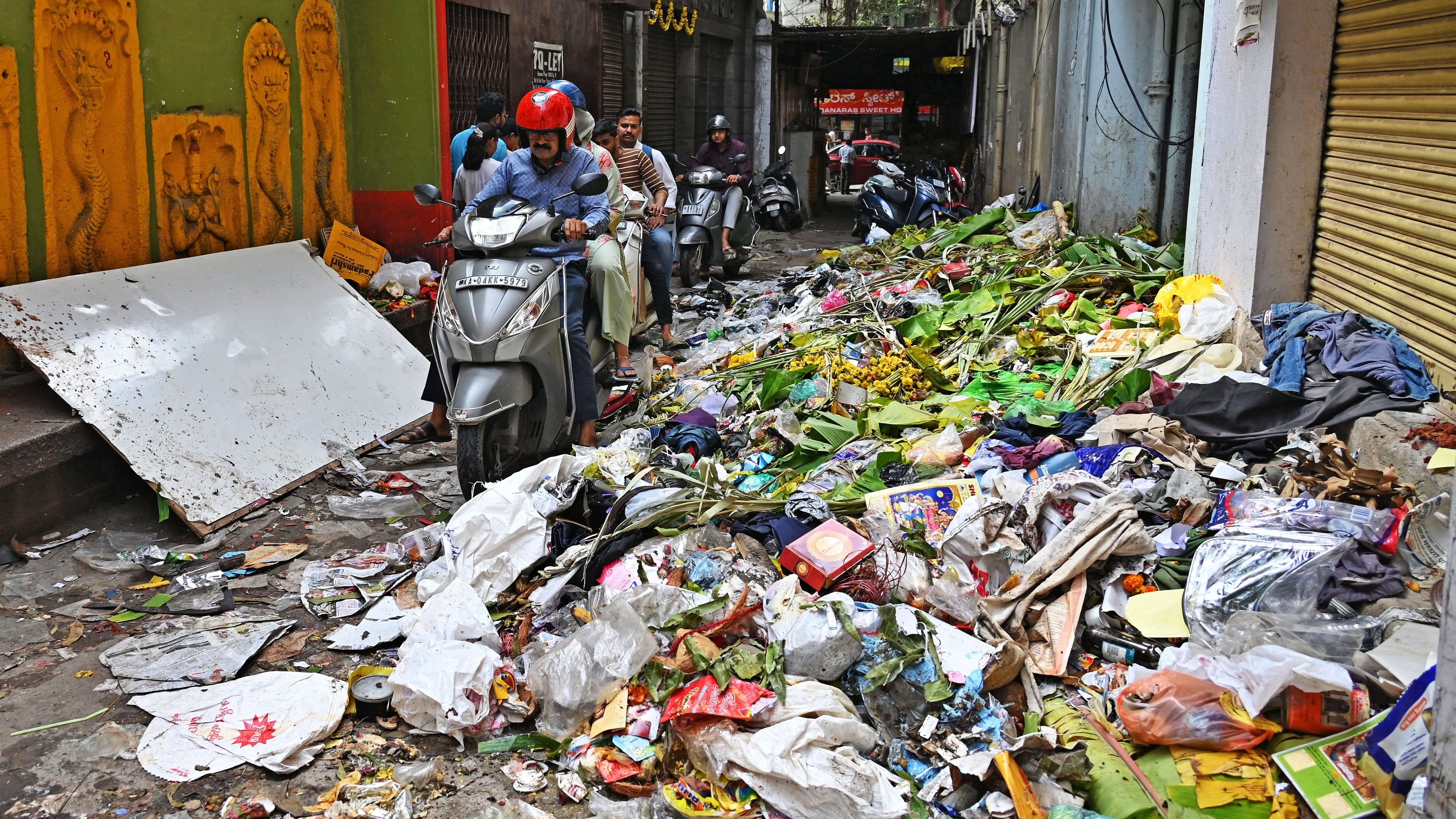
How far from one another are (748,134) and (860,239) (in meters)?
7.06

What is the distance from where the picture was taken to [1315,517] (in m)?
3.47

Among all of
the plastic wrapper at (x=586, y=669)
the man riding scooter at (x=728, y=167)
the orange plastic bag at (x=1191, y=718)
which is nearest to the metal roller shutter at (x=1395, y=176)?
the orange plastic bag at (x=1191, y=718)

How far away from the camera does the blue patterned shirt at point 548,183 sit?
5520 millimetres

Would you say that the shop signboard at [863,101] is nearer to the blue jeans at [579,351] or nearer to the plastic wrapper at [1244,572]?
the blue jeans at [579,351]

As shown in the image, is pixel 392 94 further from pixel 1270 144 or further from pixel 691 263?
pixel 1270 144

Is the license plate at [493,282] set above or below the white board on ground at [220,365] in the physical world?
above

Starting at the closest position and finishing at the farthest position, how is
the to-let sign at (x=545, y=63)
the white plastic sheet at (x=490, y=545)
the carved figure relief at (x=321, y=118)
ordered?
the white plastic sheet at (x=490, y=545) < the carved figure relief at (x=321, y=118) < the to-let sign at (x=545, y=63)

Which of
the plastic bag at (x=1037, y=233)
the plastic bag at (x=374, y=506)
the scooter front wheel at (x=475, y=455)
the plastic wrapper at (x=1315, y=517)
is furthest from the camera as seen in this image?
the plastic bag at (x=1037, y=233)

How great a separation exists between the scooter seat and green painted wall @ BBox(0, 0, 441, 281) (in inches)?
268

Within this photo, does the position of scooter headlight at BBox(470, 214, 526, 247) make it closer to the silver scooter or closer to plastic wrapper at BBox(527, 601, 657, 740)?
the silver scooter

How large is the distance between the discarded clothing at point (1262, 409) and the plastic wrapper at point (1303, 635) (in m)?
1.18

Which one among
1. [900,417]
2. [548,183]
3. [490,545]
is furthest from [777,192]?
[490,545]

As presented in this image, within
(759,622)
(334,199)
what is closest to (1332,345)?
(759,622)

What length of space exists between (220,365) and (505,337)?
174 centimetres
